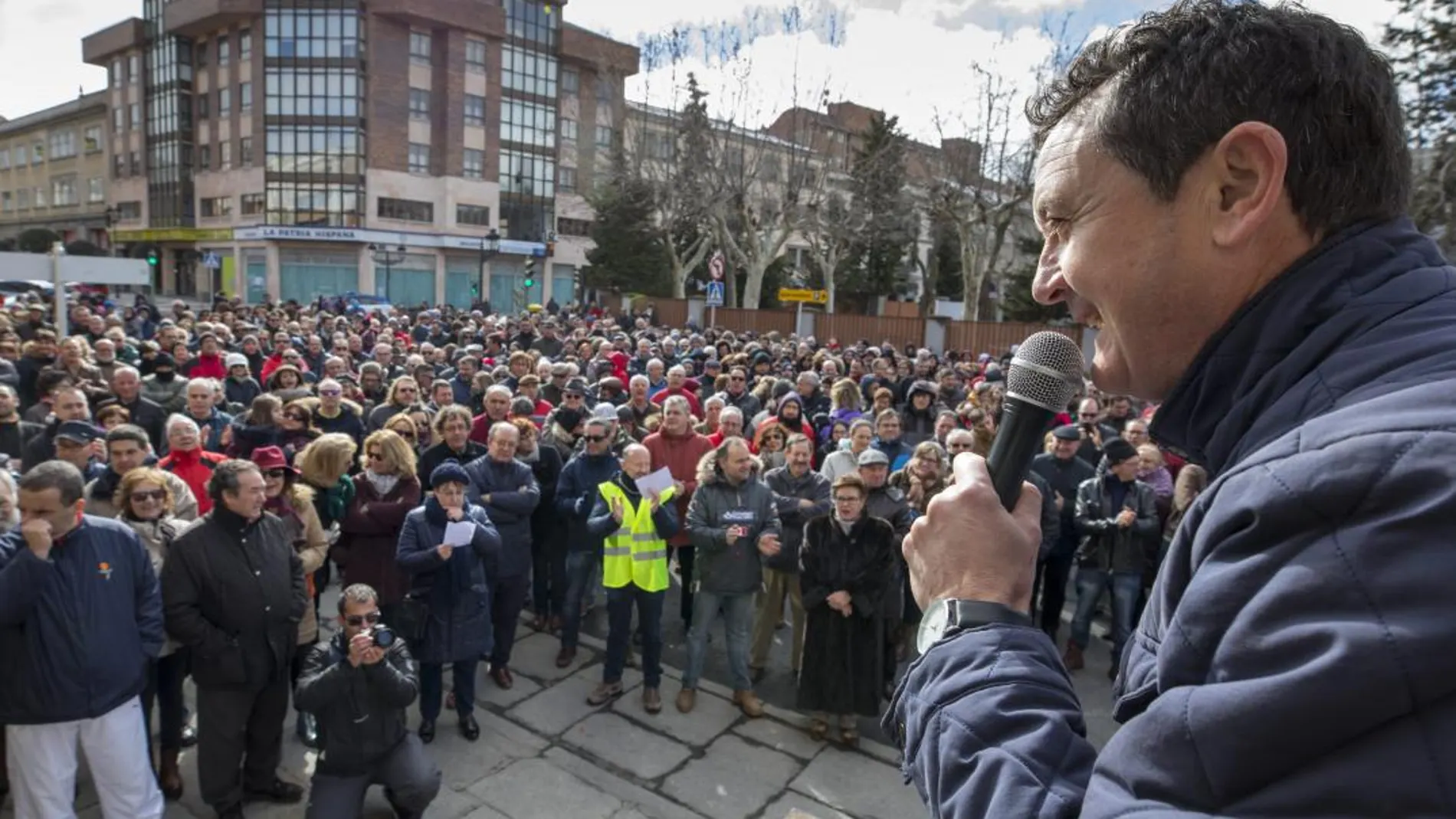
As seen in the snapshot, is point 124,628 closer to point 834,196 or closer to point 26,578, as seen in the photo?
point 26,578

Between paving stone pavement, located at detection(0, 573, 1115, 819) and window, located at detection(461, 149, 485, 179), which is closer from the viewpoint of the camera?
paving stone pavement, located at detection(0, 573, 1115, 819)

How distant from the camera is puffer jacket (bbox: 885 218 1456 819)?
63 centimetres

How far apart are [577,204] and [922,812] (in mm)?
51899

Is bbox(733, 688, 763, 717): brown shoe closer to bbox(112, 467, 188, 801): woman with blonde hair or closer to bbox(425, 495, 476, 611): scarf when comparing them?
bbox(425, 495, 476, 611): scarf

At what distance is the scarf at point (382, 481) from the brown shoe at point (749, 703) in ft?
9.82

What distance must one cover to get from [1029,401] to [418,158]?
169ft

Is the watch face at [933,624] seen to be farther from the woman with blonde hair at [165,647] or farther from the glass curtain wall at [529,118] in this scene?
the glass curtain wall at [529,118]

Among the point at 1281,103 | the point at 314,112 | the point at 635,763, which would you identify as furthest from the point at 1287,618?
the point at 314,112

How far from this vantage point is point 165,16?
48312mm

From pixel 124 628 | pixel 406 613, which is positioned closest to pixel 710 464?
pixel 406 613

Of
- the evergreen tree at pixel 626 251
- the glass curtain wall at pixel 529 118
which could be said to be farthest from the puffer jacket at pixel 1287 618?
the glass curtain wall at pixel 529 118

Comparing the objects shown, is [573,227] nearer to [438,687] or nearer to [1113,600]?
[1113,600]

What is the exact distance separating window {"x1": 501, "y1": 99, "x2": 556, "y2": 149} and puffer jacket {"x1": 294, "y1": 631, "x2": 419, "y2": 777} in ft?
163

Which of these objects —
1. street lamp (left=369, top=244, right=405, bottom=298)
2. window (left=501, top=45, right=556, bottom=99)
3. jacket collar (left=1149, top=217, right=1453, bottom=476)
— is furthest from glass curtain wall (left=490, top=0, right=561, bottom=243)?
jacket collar (left=1149, top=217, right=1453, bottom=476)
